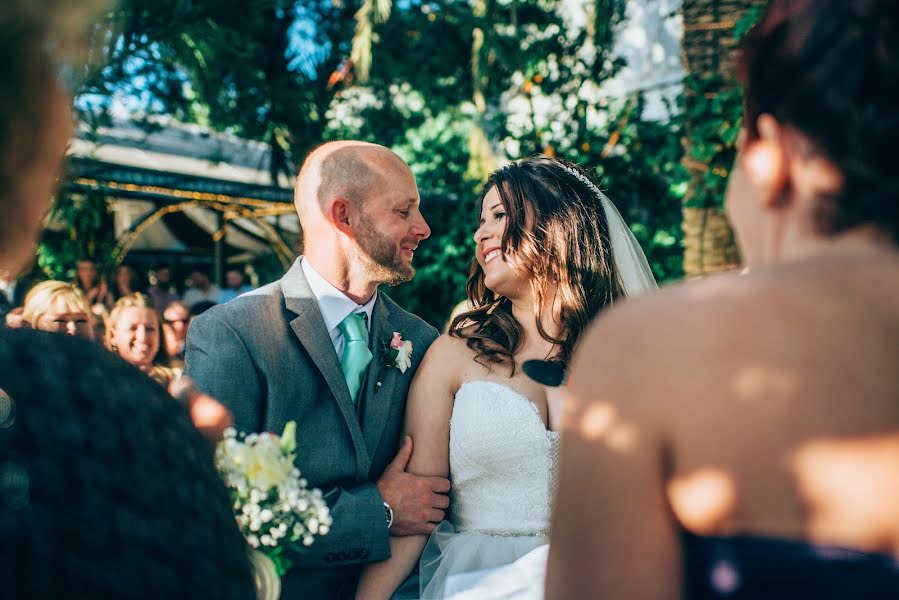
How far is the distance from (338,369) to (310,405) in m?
0.17

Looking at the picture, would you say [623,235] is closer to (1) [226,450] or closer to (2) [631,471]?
(1) [226,450]

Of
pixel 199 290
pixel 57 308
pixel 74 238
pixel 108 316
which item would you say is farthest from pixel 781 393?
pixel 199 290

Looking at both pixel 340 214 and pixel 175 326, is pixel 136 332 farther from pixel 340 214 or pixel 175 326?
pixel 340 214

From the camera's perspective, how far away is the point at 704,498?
109 centimetres

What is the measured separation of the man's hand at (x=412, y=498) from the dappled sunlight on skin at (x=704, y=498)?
180 cm

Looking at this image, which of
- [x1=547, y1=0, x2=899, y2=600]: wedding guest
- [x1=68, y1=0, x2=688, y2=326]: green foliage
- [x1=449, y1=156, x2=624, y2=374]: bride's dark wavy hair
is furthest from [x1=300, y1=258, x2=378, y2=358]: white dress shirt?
[x1=68, y1=0, x2=688, y2=326]: green foliage

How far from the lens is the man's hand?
9.19 feet

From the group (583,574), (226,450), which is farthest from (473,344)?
(583,574)

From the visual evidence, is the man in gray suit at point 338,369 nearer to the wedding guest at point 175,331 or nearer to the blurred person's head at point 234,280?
the wedding guest at point 175,331

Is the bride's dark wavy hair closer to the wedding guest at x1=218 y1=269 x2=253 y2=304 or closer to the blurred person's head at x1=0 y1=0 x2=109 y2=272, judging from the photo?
the blurred person's head at x1=0 y1=0 x2=109 y2=272

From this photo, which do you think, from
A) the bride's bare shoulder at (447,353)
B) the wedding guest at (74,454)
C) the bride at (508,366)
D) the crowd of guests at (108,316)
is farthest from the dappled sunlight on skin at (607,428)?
the crowd of guests at (108,316)

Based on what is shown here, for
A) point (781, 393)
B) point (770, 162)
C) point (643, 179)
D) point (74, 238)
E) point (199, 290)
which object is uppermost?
point (643, 179)

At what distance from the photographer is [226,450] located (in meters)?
1.82

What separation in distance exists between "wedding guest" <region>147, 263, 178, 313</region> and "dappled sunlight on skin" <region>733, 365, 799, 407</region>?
8318 millimetres
